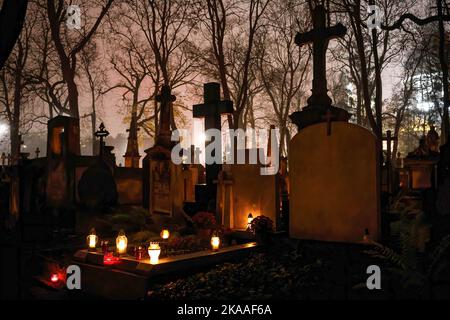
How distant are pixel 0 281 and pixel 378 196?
7.25m

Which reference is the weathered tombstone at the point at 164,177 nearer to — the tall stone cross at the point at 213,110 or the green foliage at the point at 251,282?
the tall stone cross at the point at 213,110

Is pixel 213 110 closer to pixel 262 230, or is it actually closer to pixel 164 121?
pixel 164 121

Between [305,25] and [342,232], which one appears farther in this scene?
[305,25]

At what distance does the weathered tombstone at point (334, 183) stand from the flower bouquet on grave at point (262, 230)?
46 centimetres

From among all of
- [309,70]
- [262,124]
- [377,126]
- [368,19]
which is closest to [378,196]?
[377,126]

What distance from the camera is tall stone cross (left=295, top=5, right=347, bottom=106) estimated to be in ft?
36.6

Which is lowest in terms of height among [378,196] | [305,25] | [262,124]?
[378,196]

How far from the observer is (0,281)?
8406 millimetres

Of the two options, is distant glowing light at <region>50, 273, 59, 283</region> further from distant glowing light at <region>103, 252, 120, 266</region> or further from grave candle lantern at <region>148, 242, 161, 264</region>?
grave candle lantern at <region>148, 242, 161, 264</region>

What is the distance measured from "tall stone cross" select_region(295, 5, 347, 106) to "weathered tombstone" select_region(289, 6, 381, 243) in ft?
11.2

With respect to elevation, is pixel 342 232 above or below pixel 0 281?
above

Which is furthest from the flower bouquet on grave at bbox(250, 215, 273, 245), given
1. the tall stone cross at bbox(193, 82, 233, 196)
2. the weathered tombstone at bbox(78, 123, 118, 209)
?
the weathered tombstone at bbox(78, 123, 118, 209)
